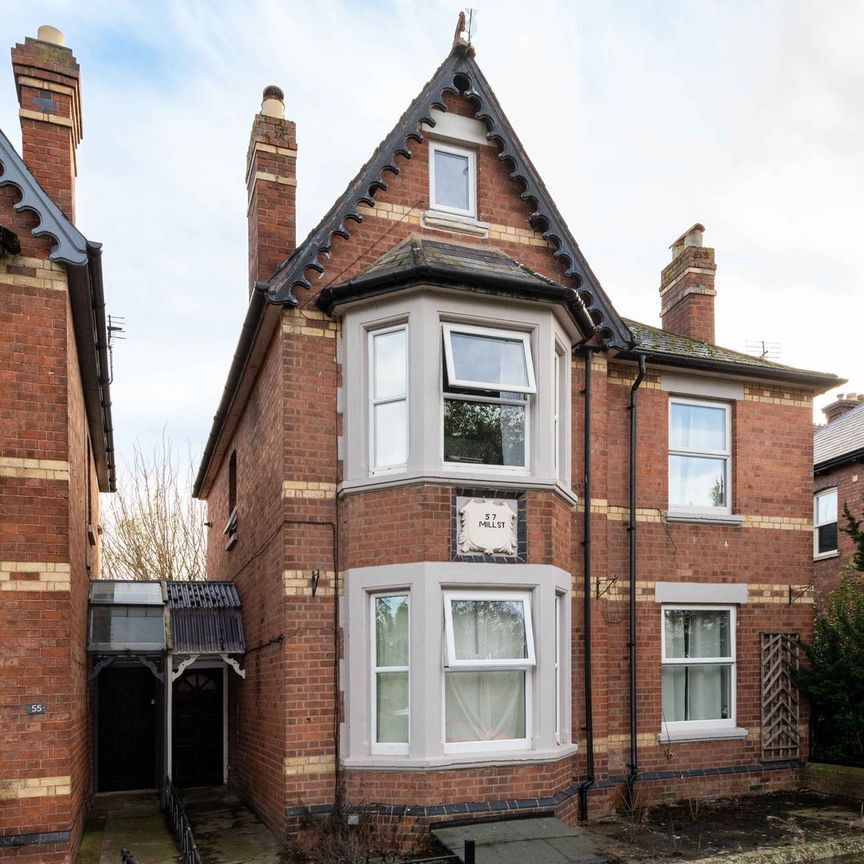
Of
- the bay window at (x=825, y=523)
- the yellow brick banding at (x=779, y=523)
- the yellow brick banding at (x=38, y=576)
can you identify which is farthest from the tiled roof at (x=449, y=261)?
the bay window at (x=825, y=523)

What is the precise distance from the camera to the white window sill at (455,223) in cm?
1058

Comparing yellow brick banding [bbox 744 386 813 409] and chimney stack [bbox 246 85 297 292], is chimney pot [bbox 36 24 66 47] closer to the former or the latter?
chimney stack [bbox 246 85 297 292]

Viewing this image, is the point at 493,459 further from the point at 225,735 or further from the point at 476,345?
the point at 225,735

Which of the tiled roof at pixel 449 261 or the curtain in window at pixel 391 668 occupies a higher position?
the tiled roof at pixel 449 261

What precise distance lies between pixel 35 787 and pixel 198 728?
6.01 metres

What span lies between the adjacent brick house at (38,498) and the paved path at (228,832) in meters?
1.53

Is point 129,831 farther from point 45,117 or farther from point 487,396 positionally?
point 45,117

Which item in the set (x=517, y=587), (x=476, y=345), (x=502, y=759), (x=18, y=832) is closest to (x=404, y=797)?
(x=502, y=759)

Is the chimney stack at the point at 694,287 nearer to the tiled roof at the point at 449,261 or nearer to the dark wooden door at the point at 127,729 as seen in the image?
the tiled roof at the point at 449,261

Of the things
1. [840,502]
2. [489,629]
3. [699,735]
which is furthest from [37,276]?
[840,502]

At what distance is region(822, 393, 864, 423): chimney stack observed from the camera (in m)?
24.6

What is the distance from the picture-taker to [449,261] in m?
9.68

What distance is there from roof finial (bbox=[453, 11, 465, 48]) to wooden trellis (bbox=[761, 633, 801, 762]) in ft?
31.3

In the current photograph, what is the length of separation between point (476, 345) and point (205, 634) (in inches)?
232
